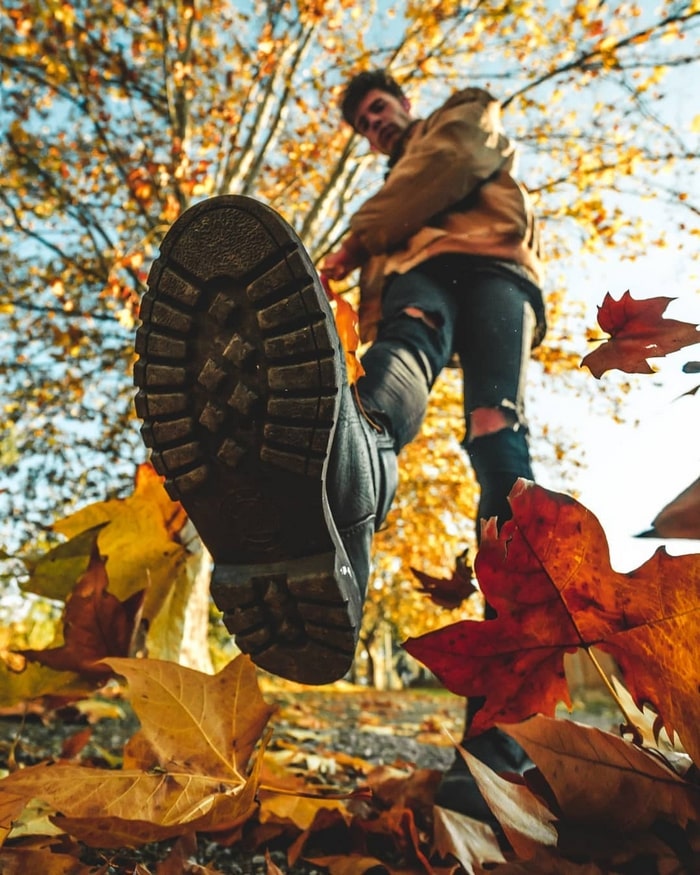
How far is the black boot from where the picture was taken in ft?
2.37

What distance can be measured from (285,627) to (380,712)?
3.27 m

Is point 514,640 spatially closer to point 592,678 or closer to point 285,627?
point 592,678

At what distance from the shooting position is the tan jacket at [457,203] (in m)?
1.36

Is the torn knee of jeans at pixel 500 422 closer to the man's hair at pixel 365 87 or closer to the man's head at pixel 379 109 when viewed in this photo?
the man's head at pixel 379 109

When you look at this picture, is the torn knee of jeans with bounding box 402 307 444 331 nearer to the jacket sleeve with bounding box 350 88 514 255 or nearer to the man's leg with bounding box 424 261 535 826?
the man's leg with bounding box 424 261 535 826

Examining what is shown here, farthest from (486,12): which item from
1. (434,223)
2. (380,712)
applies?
(380,712)

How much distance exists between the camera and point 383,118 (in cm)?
189

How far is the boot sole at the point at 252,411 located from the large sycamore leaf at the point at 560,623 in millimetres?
229

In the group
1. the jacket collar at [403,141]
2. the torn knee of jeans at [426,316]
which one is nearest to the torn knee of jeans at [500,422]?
the torn knee of jeans at [426,316]

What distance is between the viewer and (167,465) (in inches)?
30.1

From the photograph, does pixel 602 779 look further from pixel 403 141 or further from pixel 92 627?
pixel 403 141

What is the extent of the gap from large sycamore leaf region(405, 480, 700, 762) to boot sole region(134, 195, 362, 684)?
23 cm

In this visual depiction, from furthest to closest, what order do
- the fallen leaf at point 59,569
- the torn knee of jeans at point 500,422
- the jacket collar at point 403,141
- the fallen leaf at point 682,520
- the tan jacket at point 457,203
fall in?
the jacket collar at point 403,141 → the tan jacket at point 457,203 → the torn knee of jeans at point 500,422 → the fallen leaf at point 59,569 → the fallen leaf at point 682,520

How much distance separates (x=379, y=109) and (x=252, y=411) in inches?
59.7
